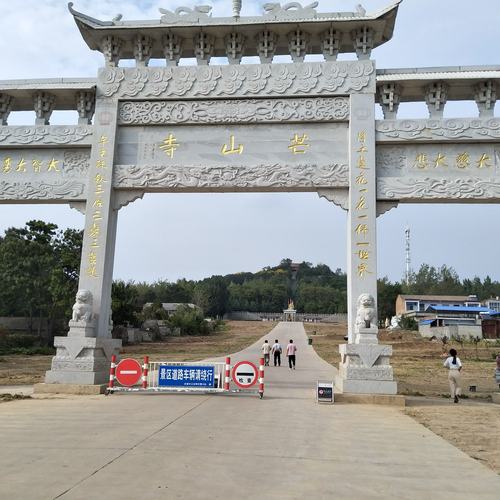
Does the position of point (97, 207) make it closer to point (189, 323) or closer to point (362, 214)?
point (362, 214)

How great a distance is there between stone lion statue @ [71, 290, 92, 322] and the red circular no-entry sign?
3.79 ft

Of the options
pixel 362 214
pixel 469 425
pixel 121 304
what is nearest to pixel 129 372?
pixel 362 214

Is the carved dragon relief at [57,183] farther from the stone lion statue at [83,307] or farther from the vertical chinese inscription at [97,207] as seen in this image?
the stone lion statue at [83,307]

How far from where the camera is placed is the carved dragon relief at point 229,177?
9.43m

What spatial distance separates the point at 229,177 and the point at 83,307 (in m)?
3.73

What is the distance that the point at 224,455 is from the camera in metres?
4.50

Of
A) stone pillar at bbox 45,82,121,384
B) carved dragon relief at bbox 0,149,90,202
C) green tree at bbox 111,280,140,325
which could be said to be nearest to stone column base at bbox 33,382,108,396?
stone pillar at bbox 45,82,121,384

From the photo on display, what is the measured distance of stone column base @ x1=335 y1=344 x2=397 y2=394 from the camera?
8.42 metres

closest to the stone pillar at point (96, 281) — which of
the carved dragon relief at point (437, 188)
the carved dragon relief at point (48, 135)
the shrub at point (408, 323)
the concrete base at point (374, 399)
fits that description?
the carved dragon relief at point (48, 135)

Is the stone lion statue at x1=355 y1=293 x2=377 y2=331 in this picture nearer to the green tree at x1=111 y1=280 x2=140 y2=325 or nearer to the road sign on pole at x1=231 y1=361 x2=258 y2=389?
the road sign on pole at x1=231 y1=361 x2=258 y2=389

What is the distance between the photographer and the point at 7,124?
10672 mm

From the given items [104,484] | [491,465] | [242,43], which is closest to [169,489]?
[104,484]

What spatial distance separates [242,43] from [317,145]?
2.67m

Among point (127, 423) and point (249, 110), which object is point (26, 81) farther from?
point (127, 423)
